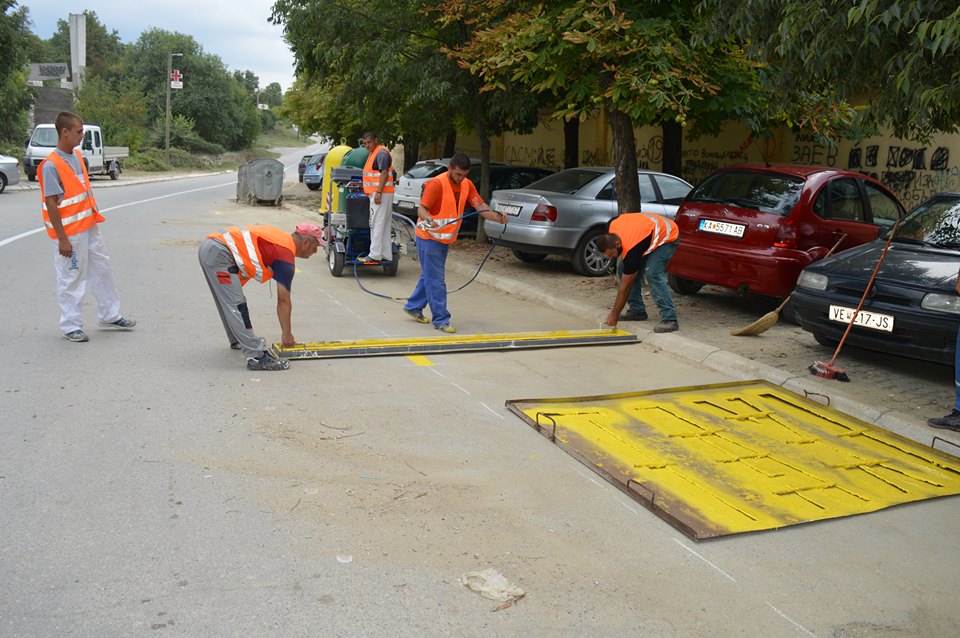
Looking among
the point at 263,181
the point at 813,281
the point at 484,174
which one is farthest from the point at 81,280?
the point at 263,181

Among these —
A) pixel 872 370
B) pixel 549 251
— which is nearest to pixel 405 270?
pixel 549 251

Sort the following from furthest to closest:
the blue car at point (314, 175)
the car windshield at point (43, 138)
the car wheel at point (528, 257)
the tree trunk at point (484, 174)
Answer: the blue car at point (314, 175) → the car windshield at point (43, 138) → the tree trunk at point (484, 174) → the car wheel at point (528, 257)

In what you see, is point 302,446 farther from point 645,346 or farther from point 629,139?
point 629,139

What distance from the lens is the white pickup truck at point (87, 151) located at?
108 ft

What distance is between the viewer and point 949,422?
243 inches

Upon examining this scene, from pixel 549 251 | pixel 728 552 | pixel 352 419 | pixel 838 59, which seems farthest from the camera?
pixel 549 251

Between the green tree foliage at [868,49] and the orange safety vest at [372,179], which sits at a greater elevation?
the green tree foliage at [868,49]

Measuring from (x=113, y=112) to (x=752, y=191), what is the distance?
5792cm

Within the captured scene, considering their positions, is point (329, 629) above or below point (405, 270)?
below

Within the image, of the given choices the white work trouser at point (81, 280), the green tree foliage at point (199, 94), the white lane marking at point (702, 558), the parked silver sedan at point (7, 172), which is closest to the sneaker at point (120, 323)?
the white work trouser at point (81, 280)

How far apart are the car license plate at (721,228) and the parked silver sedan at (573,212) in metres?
2.58

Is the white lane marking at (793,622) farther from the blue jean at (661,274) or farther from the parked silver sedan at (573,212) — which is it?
the parked silver sedan at (573,212)

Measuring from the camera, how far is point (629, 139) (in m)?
11.6

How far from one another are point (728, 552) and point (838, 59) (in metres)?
3.95
